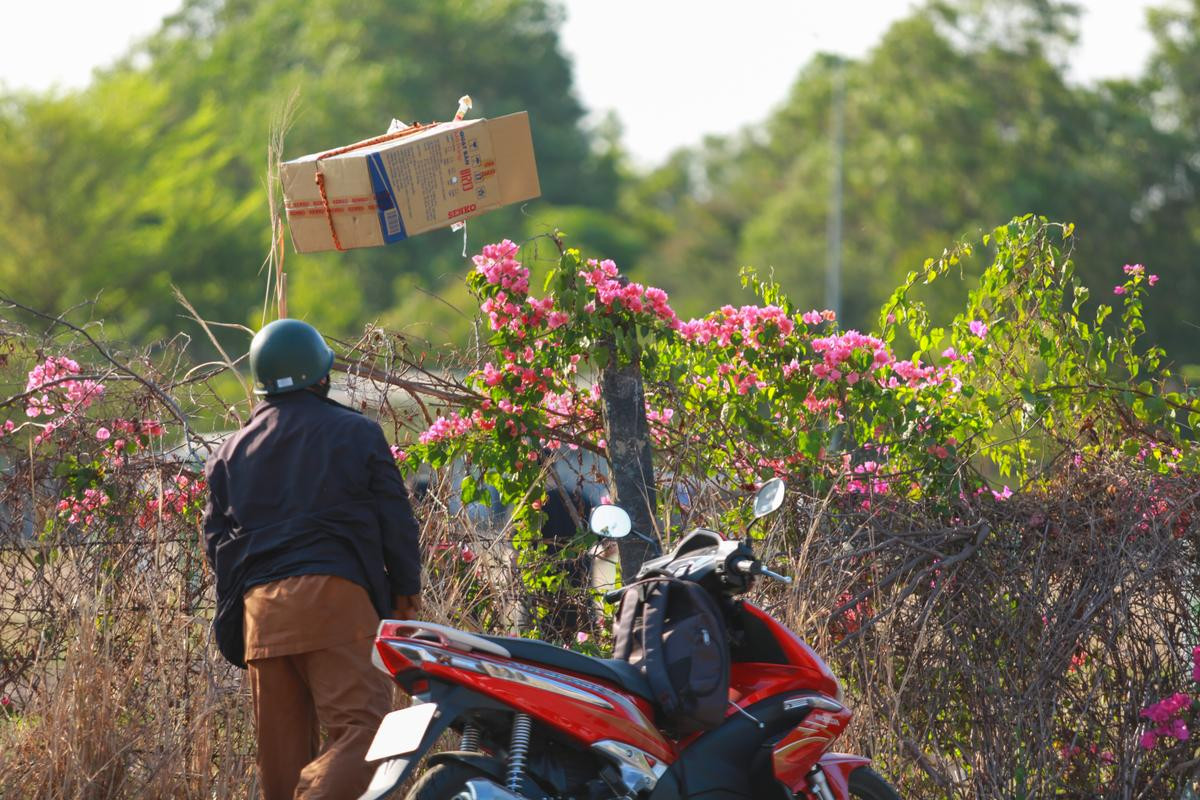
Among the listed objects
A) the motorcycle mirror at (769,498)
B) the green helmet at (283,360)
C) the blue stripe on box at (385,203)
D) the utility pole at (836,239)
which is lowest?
the utility pole at (836,239)

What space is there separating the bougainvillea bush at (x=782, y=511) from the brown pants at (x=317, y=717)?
732 millimetres

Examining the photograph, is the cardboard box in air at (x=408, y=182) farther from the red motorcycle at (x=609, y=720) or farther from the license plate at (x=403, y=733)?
the license plate at (x=403, y=733)

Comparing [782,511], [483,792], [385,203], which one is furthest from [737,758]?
[385,203]

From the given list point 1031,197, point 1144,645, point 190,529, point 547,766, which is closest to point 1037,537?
point 1144,645

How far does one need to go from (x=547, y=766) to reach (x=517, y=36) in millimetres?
56154

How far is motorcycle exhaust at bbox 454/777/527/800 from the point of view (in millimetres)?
3768

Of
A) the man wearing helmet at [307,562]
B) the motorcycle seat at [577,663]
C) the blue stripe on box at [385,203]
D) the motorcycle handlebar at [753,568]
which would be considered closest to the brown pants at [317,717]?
the man wearing helmet at [307,562]

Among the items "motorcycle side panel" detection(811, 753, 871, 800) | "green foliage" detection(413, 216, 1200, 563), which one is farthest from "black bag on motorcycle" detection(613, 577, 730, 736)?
"green foliage" detection(413, 216, 1200, 563)

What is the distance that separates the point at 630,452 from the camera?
6.05 meters

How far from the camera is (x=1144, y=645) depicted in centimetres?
592

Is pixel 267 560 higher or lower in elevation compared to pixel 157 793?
higher

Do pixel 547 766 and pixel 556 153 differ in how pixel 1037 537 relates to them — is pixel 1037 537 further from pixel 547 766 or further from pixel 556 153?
pixel 556 153

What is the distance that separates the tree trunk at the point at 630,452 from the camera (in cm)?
599

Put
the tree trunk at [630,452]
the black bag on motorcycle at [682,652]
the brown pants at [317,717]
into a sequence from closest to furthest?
the black bag on motorcycle at [682,652], the brown pants at [317,717], the tree trunk at [630,452]
